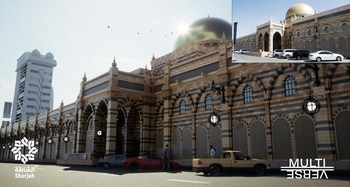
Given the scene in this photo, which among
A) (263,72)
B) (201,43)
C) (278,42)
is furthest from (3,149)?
(278,42)

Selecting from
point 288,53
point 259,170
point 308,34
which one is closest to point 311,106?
point 259,170

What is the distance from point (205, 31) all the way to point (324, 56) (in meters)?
23.3

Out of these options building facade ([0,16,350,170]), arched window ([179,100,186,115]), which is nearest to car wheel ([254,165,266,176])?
building facade ([0,16,350,170])

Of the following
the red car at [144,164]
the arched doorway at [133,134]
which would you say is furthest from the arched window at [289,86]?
the arched doorway at [133,134]

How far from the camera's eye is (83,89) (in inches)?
1240

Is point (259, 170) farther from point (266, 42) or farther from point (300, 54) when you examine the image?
point (300, 54)

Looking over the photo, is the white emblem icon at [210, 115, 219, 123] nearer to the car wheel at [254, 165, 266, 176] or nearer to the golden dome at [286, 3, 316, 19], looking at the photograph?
the car wheel at [254, 165, 266, 176]

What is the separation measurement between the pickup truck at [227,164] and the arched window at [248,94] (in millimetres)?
5875

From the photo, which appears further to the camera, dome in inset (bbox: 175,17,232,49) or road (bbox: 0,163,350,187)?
dome in inset (bbox: 175,17,232,49)

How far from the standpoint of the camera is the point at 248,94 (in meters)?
19.9

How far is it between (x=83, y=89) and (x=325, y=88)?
23.6 meters

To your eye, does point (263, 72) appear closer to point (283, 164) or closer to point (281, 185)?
point (283, 164)

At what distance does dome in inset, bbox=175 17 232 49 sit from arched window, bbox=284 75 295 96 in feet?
50.7

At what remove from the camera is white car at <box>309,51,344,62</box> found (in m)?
10.1
